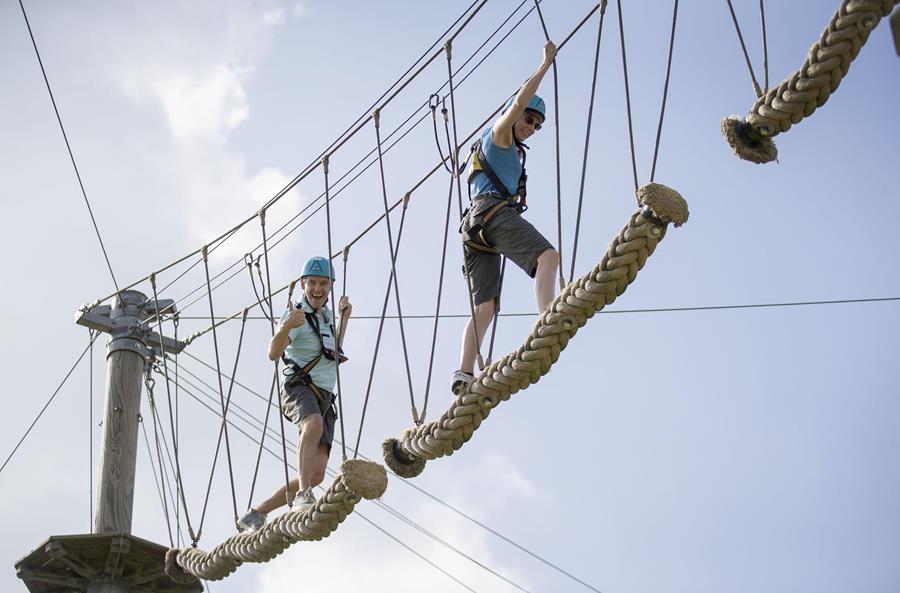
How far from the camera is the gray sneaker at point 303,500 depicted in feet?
20.0

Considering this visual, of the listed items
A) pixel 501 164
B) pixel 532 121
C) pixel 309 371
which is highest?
pixel 532 121

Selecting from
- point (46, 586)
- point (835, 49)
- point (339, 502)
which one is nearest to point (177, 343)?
point (46, 586)

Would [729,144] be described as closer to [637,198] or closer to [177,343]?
[637,198]

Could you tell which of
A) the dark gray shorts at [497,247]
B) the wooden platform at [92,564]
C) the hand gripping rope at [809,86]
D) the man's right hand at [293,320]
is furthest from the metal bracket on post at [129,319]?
the hand gripping rope at [809,86]

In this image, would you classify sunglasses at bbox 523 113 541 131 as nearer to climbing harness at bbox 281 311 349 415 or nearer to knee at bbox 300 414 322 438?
climbing harness at bbox 281 311 349 415

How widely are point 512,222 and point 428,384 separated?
0.71 m

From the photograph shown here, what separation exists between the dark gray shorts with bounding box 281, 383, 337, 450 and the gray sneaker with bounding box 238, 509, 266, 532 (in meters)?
0.44

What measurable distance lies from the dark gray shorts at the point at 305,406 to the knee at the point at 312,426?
0.02m

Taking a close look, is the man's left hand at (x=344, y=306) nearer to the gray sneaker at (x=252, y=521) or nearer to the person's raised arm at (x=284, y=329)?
the person's raised arm at (x=284, y=329)

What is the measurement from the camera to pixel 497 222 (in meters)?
5.53

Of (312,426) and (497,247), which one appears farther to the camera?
(312,426)

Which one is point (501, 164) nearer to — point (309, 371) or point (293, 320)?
point (293, 320)

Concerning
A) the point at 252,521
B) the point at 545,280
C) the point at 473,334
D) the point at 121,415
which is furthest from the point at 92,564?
the point at 545,280

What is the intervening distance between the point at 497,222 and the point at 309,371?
4.86 feet
